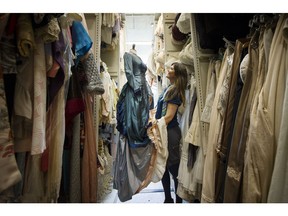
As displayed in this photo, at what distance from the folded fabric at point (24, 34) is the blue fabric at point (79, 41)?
0.26m

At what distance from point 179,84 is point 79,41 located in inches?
40.8

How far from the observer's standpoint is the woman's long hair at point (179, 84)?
1687 millimetres

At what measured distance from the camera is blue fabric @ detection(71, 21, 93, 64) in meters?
0.86

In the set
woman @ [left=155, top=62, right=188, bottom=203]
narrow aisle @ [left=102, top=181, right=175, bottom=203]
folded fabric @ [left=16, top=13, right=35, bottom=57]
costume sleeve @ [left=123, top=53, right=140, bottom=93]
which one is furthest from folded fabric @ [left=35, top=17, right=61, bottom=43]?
narrow aisle @ [left=102, top=181, right=175, bottom=203]

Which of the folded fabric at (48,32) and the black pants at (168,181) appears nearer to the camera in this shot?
the folded fabric at (48,32)

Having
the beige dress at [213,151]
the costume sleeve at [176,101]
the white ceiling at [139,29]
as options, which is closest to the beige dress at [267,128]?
the beige dress at [213,151]

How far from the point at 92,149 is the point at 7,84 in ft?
1.58

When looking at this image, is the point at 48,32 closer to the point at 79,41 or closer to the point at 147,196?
the point at 79,41

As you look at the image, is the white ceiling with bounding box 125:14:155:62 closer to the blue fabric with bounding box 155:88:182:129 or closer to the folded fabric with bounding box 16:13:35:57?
the blue fabric with bounding box 155:88:182:129

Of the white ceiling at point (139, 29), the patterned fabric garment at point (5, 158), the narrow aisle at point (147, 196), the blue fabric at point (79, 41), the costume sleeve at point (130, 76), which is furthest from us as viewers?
the white ceiling at point (139, 29)

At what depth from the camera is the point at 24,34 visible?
0.59 meters

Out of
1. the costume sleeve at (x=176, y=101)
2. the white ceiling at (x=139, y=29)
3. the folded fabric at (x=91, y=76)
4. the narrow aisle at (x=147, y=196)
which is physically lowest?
the narrow aisle at (x=147, y=196)

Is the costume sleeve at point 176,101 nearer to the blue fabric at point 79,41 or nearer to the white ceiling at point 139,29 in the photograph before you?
the blue fabric at point 79,41

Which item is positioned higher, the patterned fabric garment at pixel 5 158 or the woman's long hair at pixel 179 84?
the woman's long hair at pixel 179 84
